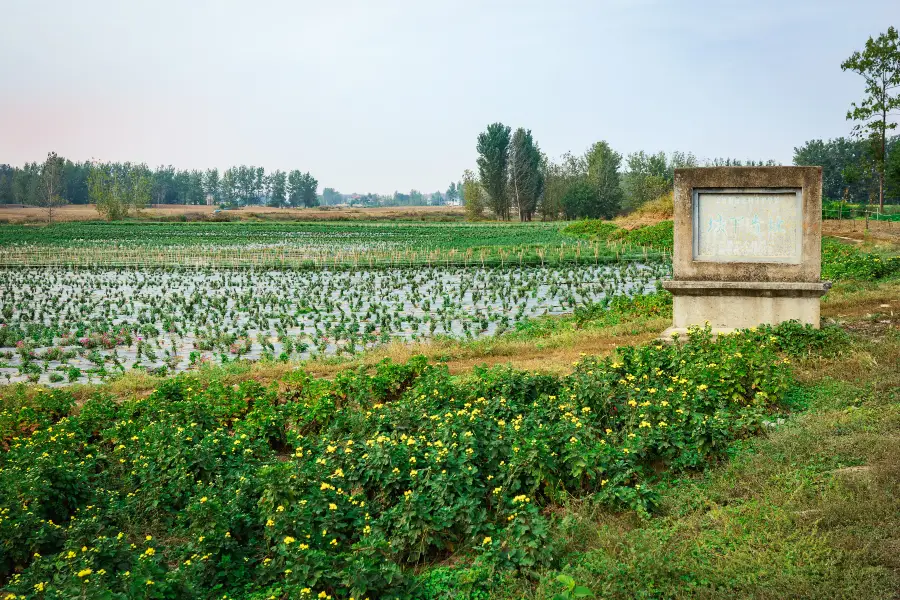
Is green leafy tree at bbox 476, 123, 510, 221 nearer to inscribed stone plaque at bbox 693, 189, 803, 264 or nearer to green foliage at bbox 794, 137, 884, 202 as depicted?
green foliage at bbox 794, 137, 884, 202

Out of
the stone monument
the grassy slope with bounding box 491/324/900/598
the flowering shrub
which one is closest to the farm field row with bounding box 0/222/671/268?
the stone monument

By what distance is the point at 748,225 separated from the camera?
10.8m

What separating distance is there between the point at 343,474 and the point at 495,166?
7780cm

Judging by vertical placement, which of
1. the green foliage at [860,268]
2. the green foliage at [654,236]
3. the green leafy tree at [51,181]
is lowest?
the green foliage at [860,268]

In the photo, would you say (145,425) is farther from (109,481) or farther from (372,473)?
(372,473)

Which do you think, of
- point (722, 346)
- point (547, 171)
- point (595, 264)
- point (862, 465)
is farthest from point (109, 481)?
point (547, 171)

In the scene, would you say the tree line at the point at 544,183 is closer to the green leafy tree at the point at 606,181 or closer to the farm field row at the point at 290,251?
the green leafy tree at the point at 606,181

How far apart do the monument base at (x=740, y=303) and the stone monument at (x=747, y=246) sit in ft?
0.04

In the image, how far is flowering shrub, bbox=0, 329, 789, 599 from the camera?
185 inches

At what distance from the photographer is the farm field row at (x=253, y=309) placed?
14250 mm

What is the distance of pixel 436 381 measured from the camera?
824 cm

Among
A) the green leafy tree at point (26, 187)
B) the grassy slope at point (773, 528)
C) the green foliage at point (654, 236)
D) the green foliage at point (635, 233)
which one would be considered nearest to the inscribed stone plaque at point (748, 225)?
the grassy slope at point (773, 528)

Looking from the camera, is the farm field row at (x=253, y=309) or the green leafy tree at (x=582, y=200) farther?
the green leafy tree at (x=582, y=200)

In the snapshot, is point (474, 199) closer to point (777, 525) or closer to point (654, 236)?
point (654, 236)
